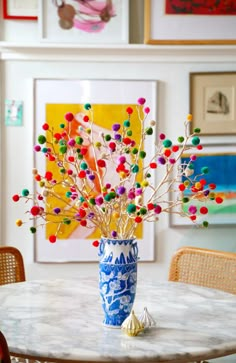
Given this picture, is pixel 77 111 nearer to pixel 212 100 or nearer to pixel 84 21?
pixel 84 21

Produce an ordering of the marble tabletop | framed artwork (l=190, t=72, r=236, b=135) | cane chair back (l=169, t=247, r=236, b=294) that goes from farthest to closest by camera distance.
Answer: framed artwork (l=190, t=72, r=236, b=135) → cane chair back (l=169, t=247, r=236, b=294) → the marble tabletop

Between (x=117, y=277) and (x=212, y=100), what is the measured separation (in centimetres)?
158

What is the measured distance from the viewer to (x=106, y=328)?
171 centimetres

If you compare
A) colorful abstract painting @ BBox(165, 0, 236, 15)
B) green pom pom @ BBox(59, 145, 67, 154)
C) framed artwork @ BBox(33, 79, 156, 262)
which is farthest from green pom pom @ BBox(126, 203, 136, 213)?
colorful abstract painting @ BBox(165, 0, 236, 15)

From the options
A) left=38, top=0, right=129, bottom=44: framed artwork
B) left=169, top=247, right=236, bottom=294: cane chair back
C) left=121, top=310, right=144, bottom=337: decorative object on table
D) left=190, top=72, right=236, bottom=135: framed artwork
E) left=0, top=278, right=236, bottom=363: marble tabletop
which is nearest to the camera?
left=0, top=278, right=236, bottom=363: marble tabletop

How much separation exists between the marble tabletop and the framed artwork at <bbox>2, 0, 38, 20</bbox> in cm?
142

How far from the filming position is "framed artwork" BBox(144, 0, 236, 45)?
116 inches

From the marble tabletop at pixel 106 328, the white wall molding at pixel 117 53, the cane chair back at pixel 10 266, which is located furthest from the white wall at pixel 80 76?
the marble tabletop at pixel 106 328

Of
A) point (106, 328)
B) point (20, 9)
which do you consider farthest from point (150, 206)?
point (20, 9)

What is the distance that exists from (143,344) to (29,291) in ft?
2.12

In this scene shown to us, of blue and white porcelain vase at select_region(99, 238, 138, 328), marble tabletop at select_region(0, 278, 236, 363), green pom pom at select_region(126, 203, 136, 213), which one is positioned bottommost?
marble tabletop at select_region(0, 278, 236, 363)

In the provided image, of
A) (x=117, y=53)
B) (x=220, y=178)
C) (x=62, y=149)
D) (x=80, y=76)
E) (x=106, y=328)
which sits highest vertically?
(x=117, y=53)

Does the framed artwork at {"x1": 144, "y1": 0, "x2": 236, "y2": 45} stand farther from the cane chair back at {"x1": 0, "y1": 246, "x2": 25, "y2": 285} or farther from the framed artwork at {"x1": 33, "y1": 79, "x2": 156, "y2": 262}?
the cane chair back at {"x1": 0, "y1": 246, "x2": 25, "y2": 285}

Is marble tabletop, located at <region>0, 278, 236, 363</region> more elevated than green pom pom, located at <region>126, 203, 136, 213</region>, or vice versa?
green pom pom, located at <region>126, 203, 136, 213</region>
